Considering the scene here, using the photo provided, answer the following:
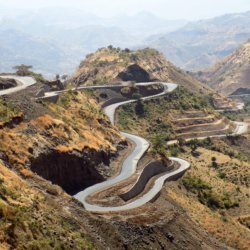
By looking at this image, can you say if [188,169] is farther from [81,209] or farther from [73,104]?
[81,209]

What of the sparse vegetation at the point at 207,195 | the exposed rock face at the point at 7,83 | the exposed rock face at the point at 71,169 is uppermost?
the exposed rock face at the point at 7,83

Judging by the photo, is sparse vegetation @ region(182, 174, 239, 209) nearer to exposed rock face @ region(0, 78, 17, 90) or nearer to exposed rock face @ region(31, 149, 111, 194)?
exposed rock face @ region(31, 149, 111, 194)

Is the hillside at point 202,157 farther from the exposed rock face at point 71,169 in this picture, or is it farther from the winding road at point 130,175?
the exposed rock face at point 71,169

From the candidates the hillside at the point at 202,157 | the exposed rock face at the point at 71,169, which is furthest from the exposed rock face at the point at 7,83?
the hillside at the point at 202,157

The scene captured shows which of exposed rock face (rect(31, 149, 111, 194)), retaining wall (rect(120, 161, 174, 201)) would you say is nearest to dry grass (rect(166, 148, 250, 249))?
retaining wall (rect(120, 161, 174, 201))

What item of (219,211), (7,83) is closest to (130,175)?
(219,211)

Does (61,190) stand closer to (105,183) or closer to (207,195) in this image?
(105,183)

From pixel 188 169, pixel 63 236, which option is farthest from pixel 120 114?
pixel 63 236
